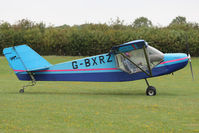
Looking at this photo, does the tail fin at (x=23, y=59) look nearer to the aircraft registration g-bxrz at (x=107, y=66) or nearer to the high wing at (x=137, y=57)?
the aircraft registration g-bxrz at (x=107, y=66)

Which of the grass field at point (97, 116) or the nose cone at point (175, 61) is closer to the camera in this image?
the grass field at point (97, 116)

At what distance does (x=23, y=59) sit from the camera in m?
17.6

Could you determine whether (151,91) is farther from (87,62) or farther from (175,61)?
(87,62)

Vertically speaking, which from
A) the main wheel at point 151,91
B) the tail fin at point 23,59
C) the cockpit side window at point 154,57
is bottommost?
the main wheel at point 151,91

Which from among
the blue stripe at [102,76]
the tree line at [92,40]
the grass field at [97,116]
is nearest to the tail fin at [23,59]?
the blue stripe at [102,76]

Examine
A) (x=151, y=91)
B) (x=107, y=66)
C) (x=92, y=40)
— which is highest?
(x=107, y=66)

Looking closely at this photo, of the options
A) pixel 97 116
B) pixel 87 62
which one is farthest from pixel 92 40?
pixel 97 116

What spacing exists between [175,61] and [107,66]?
331cm

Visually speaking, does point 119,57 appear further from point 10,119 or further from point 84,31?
point 84,31

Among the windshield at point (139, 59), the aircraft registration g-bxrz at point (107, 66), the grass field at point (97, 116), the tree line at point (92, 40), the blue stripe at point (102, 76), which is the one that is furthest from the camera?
the tree line at point (92, 40)

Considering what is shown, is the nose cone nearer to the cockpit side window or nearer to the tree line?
the cockpit side window

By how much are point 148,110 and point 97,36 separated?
4325cm

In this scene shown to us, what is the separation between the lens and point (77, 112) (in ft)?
38.9

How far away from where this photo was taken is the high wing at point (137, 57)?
16.6m
